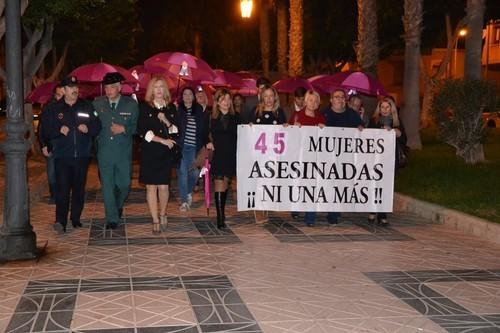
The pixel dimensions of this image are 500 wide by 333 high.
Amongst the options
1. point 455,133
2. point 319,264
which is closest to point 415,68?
point 455,133

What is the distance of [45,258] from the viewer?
7891 mm

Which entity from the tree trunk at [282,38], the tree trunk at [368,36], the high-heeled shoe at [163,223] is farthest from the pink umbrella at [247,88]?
the tree trunk at [282,38]

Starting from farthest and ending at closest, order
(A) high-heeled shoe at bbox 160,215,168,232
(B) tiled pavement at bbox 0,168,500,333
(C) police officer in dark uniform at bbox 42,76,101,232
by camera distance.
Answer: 1. (A) high-heeled shoe at bbox 160,215,168,232
2. (C) police officer in dark uniform at bbox 42,76,101,232
3. (B) tiled pavement at bbox 0,168,500,333

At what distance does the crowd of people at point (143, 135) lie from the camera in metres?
9.22

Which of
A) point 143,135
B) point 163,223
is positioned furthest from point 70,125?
point 163,223

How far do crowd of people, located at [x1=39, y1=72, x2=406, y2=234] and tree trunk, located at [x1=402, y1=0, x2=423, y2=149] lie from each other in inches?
358

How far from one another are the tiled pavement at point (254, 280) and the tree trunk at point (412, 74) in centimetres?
989

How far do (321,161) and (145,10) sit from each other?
42.4m

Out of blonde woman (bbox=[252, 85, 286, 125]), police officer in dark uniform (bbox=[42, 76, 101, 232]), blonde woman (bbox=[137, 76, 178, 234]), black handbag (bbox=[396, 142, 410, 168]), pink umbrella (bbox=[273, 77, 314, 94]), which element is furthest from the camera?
pink umbrella (bbox=[273, 77, 314, 94])

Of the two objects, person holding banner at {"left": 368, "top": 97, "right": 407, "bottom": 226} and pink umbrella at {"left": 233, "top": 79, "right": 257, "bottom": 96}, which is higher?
pink umbrella at {"left": 233, "top": 79, "right": 257, "bottom": 96}

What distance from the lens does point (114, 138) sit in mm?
9477

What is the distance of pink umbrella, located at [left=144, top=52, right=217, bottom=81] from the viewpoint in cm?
1306

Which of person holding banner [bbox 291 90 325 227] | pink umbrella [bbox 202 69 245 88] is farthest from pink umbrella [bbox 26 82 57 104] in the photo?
person holding banner [bbox 291 90 325 227]

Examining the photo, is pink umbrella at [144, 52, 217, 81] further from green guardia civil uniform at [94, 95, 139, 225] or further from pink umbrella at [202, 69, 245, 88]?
green guardia civil uniform at [94, 95, 139, 225]
